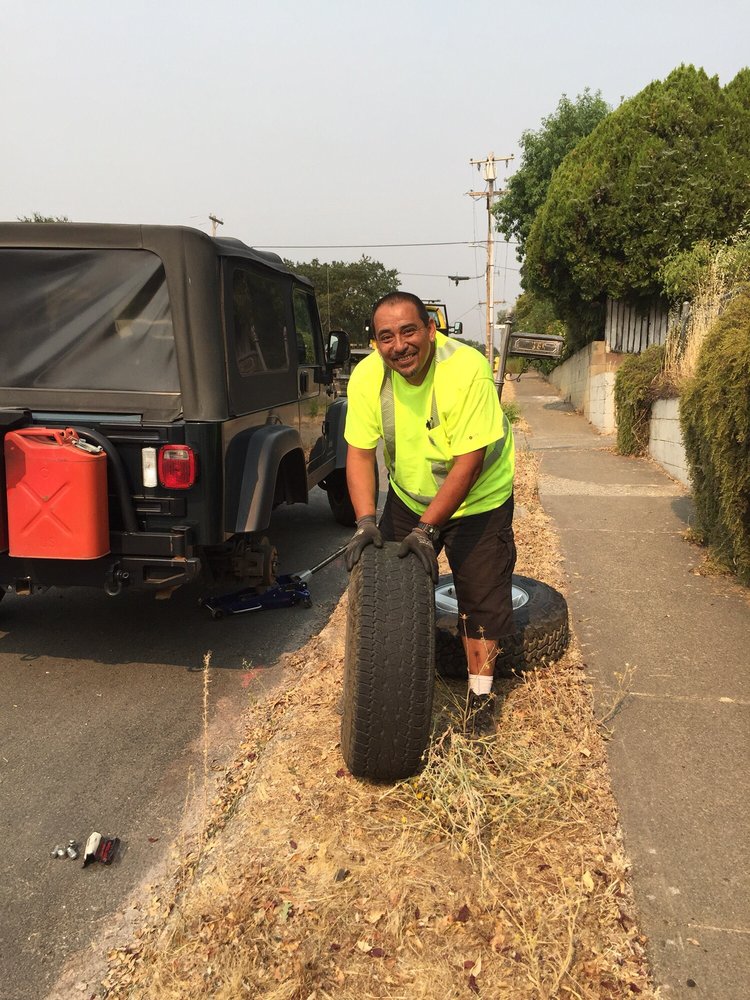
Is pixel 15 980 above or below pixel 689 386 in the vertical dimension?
below

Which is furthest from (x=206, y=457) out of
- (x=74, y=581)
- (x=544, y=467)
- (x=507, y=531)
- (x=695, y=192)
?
(x=695, y=192)

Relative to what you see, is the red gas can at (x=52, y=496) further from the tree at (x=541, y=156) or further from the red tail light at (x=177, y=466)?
the tree at (x=541, y=156)

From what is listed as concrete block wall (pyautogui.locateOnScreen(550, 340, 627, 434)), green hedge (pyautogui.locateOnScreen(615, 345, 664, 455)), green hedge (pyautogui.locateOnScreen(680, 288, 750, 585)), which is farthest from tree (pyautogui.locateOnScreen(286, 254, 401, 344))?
green hedge (pyautogui.locateOnScreen(680, 288, 750, 585))

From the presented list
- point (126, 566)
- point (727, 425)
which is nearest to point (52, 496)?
point (126, 566)

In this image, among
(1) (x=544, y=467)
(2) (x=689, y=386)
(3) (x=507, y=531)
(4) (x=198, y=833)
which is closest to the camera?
(4) (x=198, y=833)

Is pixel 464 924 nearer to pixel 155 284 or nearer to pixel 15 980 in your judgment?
pixel 15 980

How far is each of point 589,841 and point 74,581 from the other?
2691 millimetres

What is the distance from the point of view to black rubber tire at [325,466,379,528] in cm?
730

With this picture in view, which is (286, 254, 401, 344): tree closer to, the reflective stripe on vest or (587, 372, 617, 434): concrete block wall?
(587, 372, 617, 434): concrete block wall

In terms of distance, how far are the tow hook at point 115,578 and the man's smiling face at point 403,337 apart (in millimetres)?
1855

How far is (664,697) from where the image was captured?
3.58 m

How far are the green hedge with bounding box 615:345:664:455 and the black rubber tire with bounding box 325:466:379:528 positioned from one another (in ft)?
17.0

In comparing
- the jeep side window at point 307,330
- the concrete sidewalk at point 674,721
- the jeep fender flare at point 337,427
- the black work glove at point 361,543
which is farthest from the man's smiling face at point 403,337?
the jeep fender flare at point 337,427

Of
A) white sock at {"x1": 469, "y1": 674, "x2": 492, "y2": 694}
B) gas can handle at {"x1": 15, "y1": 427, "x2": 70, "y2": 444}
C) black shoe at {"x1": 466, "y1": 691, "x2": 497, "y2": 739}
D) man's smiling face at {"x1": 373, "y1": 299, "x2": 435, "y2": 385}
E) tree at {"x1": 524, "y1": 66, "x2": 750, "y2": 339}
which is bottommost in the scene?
black shoe at {"x1": 466, "y1": 691, "x2": 497, "y2": 739}
